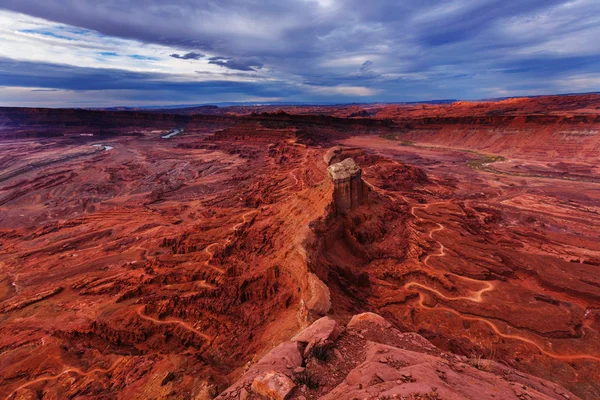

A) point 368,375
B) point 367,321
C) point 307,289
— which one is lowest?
point 307,289

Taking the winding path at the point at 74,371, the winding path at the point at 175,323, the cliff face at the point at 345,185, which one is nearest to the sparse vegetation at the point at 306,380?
the winding path at the point at 175,323

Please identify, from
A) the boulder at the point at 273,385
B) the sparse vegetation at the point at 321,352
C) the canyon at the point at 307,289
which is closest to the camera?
the boulder at the point at 273,385

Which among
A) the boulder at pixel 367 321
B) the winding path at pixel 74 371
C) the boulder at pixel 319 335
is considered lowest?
the winding path at pixel 74 371

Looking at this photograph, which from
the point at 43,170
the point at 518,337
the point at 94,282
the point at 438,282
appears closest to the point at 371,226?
the point at 438,282

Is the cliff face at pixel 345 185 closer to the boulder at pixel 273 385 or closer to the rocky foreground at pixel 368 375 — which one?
the rocky foreground at pixel 368 375

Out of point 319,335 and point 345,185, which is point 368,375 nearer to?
point 319,335

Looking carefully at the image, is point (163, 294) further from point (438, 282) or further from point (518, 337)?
point (518, 337)

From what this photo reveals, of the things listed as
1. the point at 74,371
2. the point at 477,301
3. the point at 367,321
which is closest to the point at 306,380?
the point at 367,321
